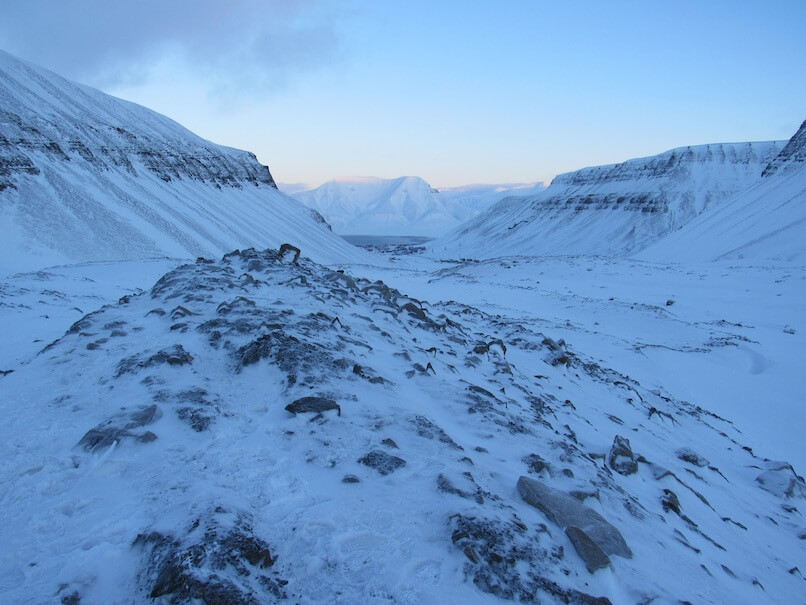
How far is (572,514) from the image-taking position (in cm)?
329

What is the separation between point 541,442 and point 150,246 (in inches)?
1201

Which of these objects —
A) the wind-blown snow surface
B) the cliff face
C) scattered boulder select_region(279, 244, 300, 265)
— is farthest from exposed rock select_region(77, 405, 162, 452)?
the cliff face

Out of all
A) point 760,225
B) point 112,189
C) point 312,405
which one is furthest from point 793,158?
point 312,405

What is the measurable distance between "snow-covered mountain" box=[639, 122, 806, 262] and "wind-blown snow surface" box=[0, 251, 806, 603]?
40094 millimetres

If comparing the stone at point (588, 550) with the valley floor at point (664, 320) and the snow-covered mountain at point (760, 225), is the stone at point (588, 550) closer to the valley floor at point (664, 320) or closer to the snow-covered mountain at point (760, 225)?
the valley floor at point (664, 320)

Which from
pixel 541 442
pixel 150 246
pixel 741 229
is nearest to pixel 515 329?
pixel 541 442

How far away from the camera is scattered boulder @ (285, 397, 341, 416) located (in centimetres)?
410

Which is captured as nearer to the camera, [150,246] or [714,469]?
[714,469]

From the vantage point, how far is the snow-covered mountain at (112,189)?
26969mm

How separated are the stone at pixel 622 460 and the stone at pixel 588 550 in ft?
6.93

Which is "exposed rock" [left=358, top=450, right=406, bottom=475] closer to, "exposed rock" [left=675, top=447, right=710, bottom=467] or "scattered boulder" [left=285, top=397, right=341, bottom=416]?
A: "scattered boulder" [left=285, top=397, right=341, bottom=416]

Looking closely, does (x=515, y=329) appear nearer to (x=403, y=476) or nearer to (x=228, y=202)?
(x=403, y=476)

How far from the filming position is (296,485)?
3.19 metres

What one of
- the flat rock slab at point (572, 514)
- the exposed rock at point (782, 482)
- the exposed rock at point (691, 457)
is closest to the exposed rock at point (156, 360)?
the flat rock slab at point (572, 514)
